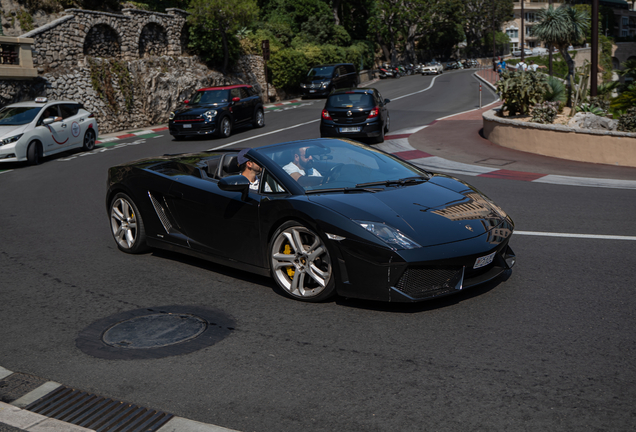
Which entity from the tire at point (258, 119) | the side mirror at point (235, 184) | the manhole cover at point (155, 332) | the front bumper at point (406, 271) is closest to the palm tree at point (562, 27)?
the tire at point (258, 119)

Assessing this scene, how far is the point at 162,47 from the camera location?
32969 millimetres

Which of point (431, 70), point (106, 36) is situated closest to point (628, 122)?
point (106, 36)

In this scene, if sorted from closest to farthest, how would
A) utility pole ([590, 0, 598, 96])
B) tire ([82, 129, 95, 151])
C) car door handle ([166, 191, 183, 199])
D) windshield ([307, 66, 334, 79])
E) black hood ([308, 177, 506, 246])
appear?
black hood ([308, 177, 506, 246]) < car door handle ([166, 191, 183, 199]) < utility pole ([590, 0, 598, 96]) < tire ([82, 129, 95, 151]) < windshield ([307, 66, 334, 79])

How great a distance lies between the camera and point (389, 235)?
504 centimetres

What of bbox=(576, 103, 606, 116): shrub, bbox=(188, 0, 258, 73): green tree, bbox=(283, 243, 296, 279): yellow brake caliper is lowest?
bbox=(283, 243, 296, 279): yellow brake caliper

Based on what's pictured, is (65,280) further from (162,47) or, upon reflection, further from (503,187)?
(162,47)

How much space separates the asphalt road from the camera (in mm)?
3619

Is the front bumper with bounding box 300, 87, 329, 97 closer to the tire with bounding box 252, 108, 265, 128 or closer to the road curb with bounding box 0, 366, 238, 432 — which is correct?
the tire with bounding box 252, 108, 265, 128

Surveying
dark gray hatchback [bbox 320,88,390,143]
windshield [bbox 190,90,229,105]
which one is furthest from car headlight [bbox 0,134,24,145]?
dark gray hatchback [bbox 320,88,390,143]

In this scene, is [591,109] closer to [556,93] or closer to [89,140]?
[556,93]

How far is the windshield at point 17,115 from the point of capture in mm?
17766

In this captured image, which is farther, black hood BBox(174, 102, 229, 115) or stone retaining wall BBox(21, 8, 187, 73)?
stone retaining wall BBox(21, 8, 187, 73)

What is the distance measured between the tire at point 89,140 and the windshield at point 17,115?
2.38 m

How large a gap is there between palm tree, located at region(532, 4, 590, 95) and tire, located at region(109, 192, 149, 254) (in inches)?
1097
